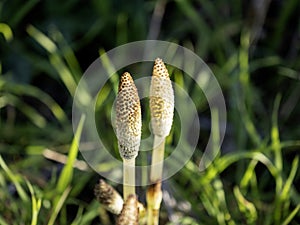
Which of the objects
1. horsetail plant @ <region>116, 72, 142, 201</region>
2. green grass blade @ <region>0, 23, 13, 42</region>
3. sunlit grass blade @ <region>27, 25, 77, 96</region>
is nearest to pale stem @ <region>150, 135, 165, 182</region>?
horsetail plant @ <region>116, 72, 142, 201</region>

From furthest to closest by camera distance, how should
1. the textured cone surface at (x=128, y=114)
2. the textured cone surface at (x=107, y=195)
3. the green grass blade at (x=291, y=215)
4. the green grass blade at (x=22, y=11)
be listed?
the green grass blade at (x=22, y=11)
the green grass blade at (x=291, y=215)
the textured cone surface at (x=107, y=195)
the textured cone surface at (x=128, y=114)

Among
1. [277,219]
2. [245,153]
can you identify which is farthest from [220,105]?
[277,219]

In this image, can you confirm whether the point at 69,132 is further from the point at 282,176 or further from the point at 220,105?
the point at 282,176

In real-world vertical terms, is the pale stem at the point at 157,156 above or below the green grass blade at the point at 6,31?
below

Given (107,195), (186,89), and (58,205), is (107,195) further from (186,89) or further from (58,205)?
(186,89)

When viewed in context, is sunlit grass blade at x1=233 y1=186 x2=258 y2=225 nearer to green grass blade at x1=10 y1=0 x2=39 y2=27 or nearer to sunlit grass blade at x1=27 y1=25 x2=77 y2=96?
sunlit grass blade at x1=27 y1=25 x2=77 y2=96

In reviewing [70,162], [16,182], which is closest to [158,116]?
[70,162]

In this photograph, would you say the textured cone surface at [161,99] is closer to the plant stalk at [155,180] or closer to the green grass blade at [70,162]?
the plant stalk at [155,180]

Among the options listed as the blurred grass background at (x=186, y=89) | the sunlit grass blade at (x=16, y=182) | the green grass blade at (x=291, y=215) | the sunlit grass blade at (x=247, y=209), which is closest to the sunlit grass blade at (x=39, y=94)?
the blurred grass background at (x=186, y=89)
